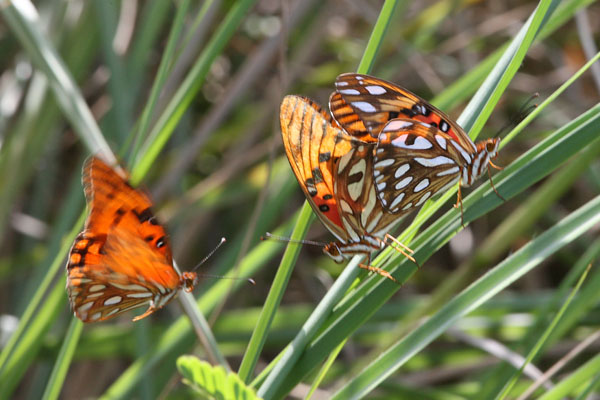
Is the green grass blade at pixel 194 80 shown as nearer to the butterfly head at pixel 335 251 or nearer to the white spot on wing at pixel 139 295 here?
the white spot on wing at pixel 139 295

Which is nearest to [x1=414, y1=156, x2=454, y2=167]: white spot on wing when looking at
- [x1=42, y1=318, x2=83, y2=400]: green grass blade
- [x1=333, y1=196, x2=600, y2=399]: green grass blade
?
[x1=333, y1=196, x2=600, y2=399]: green grass blade

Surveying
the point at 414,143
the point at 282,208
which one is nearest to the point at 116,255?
the point at 414,143

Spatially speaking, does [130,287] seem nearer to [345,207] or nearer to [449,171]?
[345,207]

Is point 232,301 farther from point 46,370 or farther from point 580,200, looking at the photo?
point 580,200

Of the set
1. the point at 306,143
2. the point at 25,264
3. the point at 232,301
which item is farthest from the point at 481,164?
the point at 25,264

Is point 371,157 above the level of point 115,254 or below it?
below

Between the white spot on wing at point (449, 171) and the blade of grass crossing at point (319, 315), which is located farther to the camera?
the white spot on wing at point (449, 171)

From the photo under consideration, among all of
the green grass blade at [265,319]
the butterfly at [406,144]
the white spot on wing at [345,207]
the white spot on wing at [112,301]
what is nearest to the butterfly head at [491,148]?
the butterfly at [406,144]
